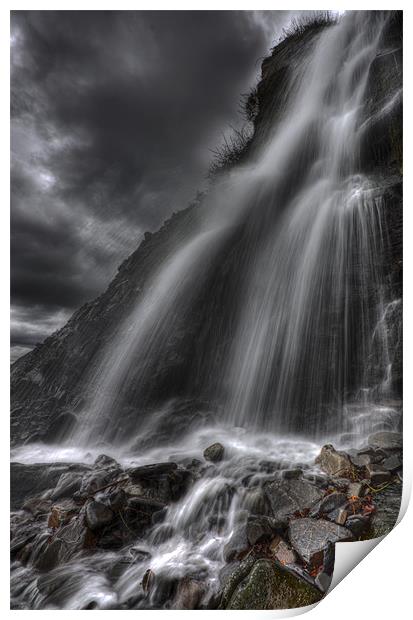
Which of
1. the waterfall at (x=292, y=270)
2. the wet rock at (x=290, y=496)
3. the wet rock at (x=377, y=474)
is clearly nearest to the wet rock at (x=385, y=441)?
the wet rock at (x=377, y=474)

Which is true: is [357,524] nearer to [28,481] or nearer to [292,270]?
[292,270]

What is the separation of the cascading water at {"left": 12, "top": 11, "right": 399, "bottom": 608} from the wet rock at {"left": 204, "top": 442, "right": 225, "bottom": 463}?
0.12 feet

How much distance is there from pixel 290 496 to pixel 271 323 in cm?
108

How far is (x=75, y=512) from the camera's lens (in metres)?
1.96

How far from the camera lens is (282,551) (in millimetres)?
1770

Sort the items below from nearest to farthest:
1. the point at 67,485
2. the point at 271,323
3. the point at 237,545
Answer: the point at 237,545, the point at 67,485, the point at 271,323

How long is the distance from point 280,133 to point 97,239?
1579 mm

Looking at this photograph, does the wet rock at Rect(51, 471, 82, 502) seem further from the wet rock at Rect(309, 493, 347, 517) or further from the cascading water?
the wet rock at Rect(309, 493, 347, 517)

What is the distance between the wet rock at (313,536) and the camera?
176 cm

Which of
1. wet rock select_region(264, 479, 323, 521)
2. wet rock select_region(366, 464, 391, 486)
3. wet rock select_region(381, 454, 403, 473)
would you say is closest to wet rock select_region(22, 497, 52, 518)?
wet rock select_region(264, 479, 323, 521)

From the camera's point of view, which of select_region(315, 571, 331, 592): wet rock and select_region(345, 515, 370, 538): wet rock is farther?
select_region(345, 515, 370, 538): wet rock

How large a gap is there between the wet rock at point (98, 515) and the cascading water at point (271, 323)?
6.6 inches

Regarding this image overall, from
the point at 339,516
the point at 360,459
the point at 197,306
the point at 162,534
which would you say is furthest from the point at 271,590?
the point at 197,306

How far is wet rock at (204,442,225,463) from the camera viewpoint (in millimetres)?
2033
